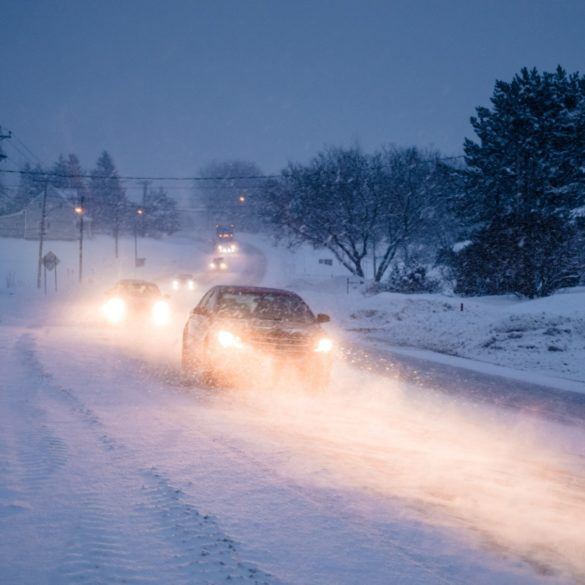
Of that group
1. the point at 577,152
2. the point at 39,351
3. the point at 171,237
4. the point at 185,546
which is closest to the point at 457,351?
the point at 39,351

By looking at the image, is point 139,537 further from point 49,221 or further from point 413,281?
point 49,221

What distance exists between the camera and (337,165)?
153 ft

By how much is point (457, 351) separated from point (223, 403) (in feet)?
34.5

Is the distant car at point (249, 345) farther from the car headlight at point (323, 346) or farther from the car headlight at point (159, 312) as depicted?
the car headlight at point (159, 312)

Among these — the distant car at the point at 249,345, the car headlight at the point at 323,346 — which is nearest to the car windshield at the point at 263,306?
the distant car at the point at 249,345

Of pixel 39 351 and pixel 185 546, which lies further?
pixel 39 351

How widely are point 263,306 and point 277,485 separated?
21.1 feet

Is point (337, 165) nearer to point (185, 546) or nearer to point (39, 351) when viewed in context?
point (39, 351)

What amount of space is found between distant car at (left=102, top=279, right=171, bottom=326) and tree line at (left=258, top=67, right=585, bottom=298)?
17182mm

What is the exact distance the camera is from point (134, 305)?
2309 centimetres

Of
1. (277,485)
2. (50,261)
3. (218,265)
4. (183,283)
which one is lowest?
(277,485)

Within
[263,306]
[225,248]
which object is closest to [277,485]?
[263,306]

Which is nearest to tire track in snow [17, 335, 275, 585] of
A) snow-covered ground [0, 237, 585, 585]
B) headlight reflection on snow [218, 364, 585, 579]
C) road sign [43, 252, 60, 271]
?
snow-covered ground [0, 237, 585, 585]

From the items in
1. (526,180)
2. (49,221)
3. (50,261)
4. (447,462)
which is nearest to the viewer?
(447,462)
